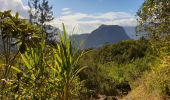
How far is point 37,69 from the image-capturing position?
552 cm

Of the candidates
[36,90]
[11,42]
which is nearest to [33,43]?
[11,42]

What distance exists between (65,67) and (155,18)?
239 inches

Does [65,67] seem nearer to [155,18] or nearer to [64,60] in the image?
[64,60]

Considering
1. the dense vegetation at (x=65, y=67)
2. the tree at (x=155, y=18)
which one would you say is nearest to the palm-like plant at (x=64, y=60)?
the dense vegetation at (x=65, y=67)

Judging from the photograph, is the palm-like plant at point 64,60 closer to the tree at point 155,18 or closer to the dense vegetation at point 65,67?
the dense vegetation at point 65,67

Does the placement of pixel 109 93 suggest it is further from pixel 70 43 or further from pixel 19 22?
pixel 19 22

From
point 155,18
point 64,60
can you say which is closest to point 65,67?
point 64,60

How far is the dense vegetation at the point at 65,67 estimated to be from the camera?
11.7ft

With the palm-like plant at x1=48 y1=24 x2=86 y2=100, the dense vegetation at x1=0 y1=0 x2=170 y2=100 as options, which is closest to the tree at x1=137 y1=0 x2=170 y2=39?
the dense vegetation at x1=0 y1=0 x2=170 y2=100

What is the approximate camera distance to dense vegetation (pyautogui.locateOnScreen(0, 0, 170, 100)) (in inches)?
140

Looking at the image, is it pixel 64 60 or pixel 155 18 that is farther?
pixel 155 18

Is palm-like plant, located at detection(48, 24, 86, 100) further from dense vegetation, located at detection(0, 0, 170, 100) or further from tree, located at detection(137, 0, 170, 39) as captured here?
tree, located at detection(137, 0, 170, 39)

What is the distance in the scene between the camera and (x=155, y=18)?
1084 cm

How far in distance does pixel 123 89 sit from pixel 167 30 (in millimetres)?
6105
